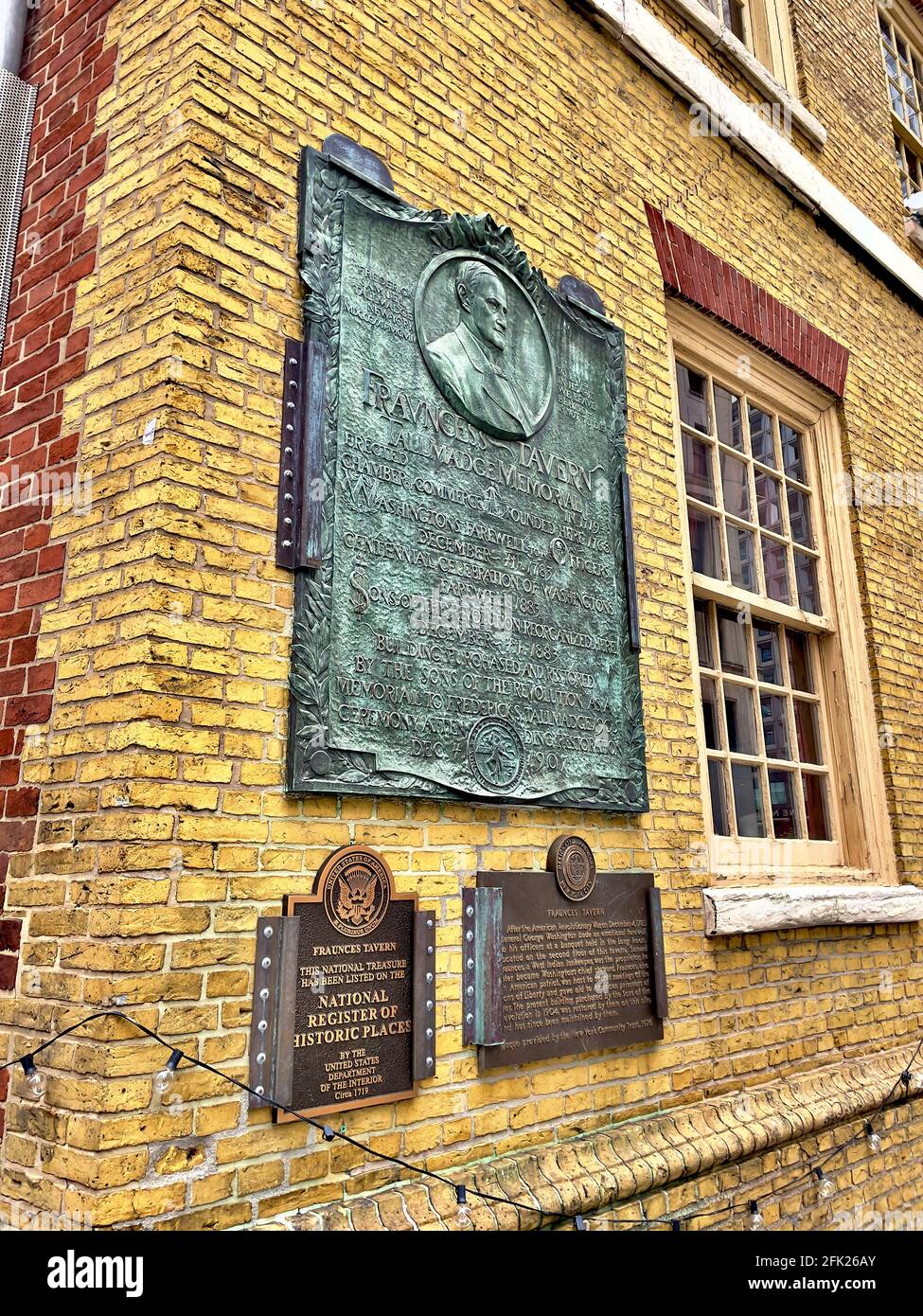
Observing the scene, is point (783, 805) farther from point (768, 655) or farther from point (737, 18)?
point (737, 18)

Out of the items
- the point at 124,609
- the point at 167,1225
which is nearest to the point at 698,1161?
the point at 167,1225

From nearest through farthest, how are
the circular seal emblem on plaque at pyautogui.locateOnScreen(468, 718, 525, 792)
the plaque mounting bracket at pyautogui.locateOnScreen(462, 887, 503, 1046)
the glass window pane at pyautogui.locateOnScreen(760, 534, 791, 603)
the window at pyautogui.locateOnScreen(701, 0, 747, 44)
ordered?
the plaque mounting bracket at pyautogui.locateOnScreen(462, 887, 503, 1046), the circular seal emblem on plaque at pyautogui.locateOnScreen(468, 718, 525, 792), the glass window pane at pyautogui.locateOnScreen(760, 534, 791, 603), the window at pyautogui.locateOnScreen(701, 0, 747, 44)

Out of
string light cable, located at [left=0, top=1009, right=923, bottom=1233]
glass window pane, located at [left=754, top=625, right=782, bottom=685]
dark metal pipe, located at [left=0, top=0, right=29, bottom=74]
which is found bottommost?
string light cable, located at [left=0, top=1009, right=923, bottom=1233]

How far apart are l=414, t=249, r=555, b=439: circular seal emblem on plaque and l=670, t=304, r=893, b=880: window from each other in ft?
3.80

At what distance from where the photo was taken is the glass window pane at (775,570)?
16.4ft

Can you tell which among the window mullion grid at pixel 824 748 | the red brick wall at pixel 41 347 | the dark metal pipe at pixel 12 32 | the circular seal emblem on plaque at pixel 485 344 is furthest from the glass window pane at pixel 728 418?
the dark metal pipe at pixel 12 32

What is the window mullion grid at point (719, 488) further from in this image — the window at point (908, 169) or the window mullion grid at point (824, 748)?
the window at point (908, 169)

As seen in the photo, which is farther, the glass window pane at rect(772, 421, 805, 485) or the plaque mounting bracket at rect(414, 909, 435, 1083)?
the glass window pane at rect(772, 421, 805, 485)

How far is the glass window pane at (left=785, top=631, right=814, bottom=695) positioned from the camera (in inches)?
205

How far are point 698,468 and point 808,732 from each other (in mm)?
1637

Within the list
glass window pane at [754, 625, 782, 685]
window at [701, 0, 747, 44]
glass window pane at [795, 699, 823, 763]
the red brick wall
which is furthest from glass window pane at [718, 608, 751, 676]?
window at [701, 0, 747, 44]

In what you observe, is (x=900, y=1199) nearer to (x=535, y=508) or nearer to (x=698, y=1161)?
(x=698, y=1161)

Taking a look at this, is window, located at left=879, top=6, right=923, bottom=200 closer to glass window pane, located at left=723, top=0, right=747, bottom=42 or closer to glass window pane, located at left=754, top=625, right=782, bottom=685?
glass window pane, located at left=723, top=0, right=747, bottom=42

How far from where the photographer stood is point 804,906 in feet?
13.7
